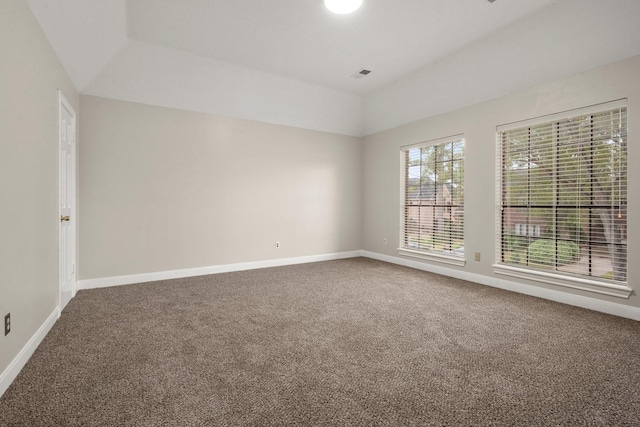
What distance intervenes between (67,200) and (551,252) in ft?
17.7

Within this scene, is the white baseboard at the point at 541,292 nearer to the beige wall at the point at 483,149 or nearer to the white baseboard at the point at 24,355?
the beige wall at the point at 483,149

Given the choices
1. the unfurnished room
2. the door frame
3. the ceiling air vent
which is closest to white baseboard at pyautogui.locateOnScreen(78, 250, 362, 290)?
the unfurnished room

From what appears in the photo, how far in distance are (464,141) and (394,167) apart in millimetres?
1390

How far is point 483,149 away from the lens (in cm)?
415

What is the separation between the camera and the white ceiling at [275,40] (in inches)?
115

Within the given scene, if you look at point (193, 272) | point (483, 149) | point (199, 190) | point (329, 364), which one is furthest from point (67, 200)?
point (483, 149)

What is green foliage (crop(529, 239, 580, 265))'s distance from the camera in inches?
134

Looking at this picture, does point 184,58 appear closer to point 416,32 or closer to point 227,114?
point 227,114

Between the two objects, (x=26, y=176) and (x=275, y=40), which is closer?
(x=26, y=176)

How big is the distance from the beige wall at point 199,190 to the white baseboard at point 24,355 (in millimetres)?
1530

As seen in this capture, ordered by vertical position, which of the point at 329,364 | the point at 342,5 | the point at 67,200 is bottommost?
the point at 329,364

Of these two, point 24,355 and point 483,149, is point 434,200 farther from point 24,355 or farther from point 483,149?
point 24,355

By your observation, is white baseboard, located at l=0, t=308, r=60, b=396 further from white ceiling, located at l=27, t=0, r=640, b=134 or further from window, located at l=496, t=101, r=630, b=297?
window, located at l=496, t=101, r=630, b=297

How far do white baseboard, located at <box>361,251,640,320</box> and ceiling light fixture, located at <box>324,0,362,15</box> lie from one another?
3.57 metres
